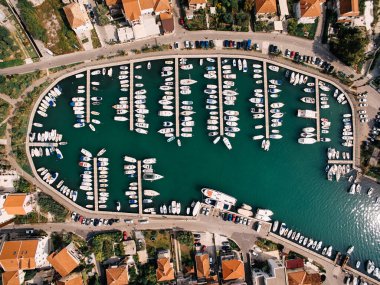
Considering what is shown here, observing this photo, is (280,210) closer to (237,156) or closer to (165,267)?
(237,156)

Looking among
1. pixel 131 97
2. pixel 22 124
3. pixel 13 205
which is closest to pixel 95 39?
pixel 131 97

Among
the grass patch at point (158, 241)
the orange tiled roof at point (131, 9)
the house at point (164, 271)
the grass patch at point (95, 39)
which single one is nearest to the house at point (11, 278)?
the grass patch at point (158, 241)

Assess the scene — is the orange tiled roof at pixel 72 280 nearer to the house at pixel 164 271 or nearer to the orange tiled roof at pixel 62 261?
the orange tiled roof at pixel 62 261

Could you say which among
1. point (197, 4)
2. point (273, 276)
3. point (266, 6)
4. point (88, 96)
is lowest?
point (273, 276)

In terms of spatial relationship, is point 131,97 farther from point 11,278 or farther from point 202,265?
point 11,278

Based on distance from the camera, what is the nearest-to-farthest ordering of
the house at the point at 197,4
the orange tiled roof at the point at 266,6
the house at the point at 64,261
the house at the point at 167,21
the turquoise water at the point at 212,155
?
the house at the point at 64,261 → the orange tiled roof at the point at 266,6 → the house at the point at 197,4 → the house at the point at 167,21 → the turquoise water at the point at 212,155

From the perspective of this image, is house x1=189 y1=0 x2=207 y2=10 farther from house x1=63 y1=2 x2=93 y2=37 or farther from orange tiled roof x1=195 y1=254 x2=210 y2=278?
orange tiled roof x1=195 y1=254 x2=210 y2=278
